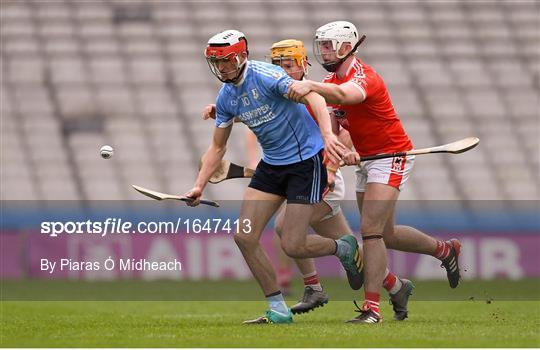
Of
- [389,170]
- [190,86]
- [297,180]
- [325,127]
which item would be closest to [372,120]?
[389,170]

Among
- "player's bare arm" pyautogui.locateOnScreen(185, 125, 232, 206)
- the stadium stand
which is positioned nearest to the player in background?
"player's bare arm" pyautogui.locateOnScreen(185, 125, 232, 206)

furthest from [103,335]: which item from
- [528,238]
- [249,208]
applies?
[528,238]

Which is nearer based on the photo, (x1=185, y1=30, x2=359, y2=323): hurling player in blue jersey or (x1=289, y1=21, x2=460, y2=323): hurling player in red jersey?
(x1=185, y1=30, x2=359, y2=323): hurling player in blue jersey

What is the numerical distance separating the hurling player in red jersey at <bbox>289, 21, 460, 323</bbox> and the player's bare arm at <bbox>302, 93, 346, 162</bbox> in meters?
0.23

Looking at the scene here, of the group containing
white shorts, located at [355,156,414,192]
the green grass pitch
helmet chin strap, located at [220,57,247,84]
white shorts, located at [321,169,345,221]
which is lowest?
the green grass pitch

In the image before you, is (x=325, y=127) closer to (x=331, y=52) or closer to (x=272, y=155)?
(x=272, y=155)

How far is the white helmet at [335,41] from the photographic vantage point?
792 cm

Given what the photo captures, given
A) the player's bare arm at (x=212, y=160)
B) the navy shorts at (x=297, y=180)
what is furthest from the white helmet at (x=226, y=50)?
the navy shorts at (x=297, y=180)

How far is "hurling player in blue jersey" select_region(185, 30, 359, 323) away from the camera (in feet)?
25.1

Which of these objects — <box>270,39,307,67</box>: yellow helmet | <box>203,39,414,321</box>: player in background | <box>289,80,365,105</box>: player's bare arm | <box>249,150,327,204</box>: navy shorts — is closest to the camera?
<box>289,80,365,105</box>: player's bare arm

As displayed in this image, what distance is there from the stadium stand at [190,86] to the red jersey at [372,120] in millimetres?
8579

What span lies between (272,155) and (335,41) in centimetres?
84

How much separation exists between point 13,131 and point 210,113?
10.4m

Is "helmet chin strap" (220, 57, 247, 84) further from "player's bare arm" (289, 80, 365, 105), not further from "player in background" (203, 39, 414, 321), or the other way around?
"player in background" (203, 39, 414, 321)
